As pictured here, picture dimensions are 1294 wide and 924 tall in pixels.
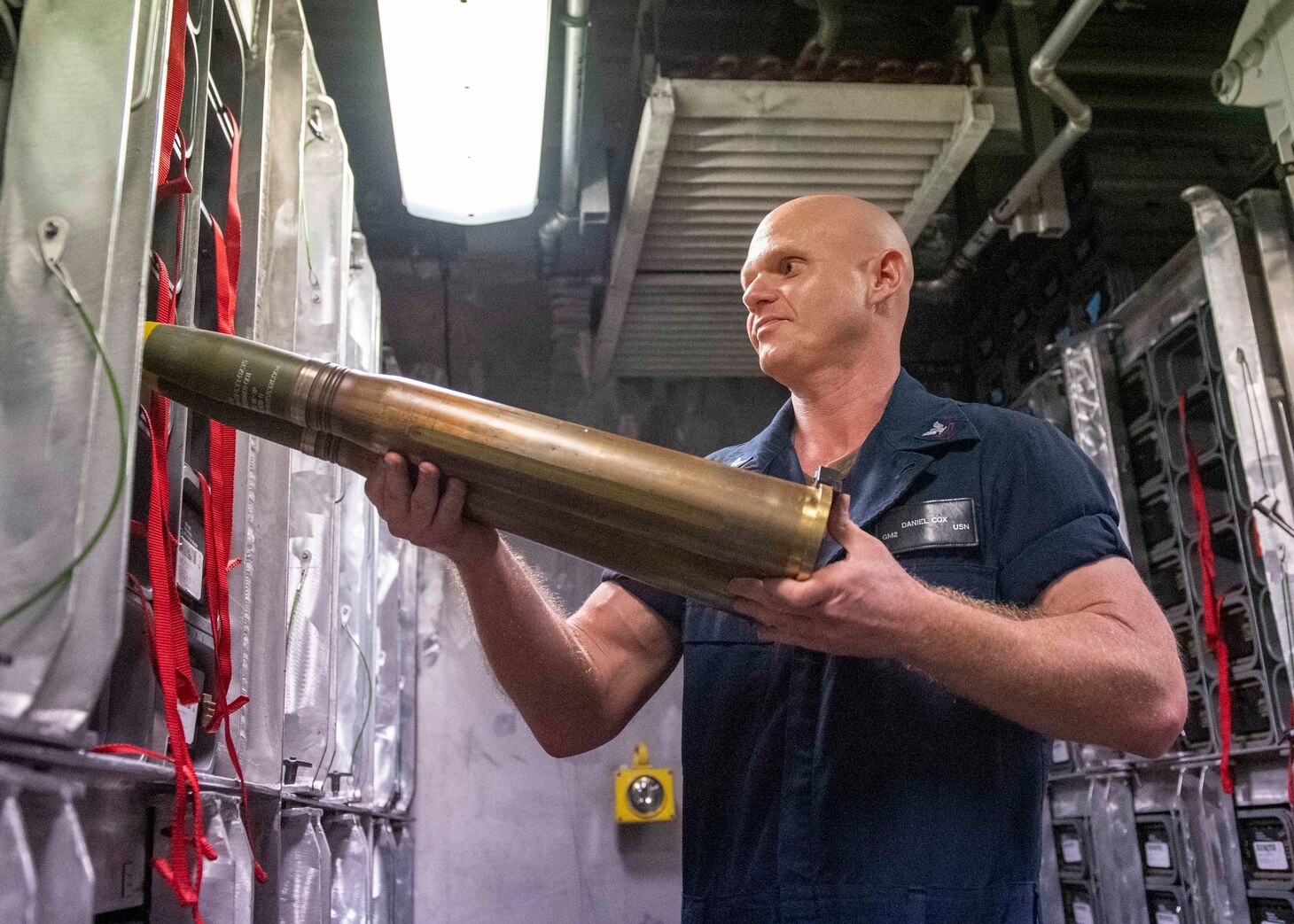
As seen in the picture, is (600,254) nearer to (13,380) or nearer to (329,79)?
(329,79)

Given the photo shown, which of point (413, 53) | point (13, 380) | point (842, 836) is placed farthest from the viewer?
point (413, 53)

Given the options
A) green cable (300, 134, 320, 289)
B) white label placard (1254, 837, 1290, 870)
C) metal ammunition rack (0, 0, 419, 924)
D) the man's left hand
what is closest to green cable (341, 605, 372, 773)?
metal ammunition rack (0, 0, 419, 924)

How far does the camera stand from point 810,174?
3.82 metres

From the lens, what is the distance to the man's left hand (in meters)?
1.14

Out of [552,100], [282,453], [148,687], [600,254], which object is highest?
[552,100]

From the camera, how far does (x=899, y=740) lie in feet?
4.99

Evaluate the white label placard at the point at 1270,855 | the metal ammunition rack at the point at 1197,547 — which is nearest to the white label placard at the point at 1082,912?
the metal ammunition rack at the point at 1197,547

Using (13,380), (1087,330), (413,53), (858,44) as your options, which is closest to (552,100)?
(858,44)

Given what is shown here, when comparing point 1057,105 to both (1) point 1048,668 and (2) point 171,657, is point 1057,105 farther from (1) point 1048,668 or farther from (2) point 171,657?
(2) point 171,657

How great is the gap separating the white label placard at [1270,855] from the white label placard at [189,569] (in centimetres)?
295

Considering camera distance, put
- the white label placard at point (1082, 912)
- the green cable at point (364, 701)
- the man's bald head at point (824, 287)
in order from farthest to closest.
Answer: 1. the white label placard at point (1082, 912)
2. the green cable at point (364, 701)
3. the man's bald head at point (824, 287)

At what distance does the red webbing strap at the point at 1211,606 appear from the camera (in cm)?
320

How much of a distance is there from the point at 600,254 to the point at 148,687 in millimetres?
3766

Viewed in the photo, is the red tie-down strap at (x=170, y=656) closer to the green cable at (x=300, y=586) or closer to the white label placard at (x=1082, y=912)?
the green cable at (x=300, y=586)
